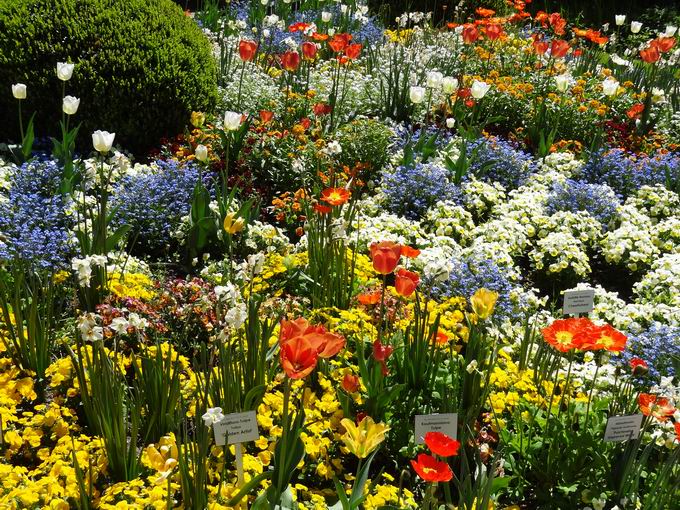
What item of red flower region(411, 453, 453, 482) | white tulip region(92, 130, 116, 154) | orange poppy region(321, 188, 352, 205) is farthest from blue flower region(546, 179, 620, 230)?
red flower region(411, 453, 453, 482)

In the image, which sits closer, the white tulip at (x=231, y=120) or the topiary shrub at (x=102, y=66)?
the white tulip at (x=231, y=120)

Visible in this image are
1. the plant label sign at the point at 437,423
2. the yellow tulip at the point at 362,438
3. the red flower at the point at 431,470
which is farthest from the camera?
the plant label sign at the point at 437,423

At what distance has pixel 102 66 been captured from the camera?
5.13 metres

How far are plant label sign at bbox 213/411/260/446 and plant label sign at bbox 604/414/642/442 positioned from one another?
1.14 metres

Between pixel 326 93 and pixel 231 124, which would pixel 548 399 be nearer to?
pixel 231 124

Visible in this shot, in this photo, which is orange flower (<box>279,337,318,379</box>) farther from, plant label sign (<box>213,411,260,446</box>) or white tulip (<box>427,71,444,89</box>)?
white tulip (<box>427,71,444,89</box>)

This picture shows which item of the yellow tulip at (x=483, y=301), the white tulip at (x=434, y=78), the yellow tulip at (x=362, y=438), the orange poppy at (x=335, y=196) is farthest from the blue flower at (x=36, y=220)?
the white tulip at (x=434, y=78)

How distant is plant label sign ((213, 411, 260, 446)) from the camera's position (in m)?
2.20

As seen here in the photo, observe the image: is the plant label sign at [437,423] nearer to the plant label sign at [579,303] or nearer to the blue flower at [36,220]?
the plant label sign at [579,303]

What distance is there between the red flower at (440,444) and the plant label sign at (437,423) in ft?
0.51

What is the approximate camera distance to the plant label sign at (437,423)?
92.0 inches

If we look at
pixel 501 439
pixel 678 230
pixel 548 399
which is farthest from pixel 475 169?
pixel 501 439

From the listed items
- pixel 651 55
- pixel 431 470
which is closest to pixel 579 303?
pixel 431 470

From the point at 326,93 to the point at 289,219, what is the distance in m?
2.07
